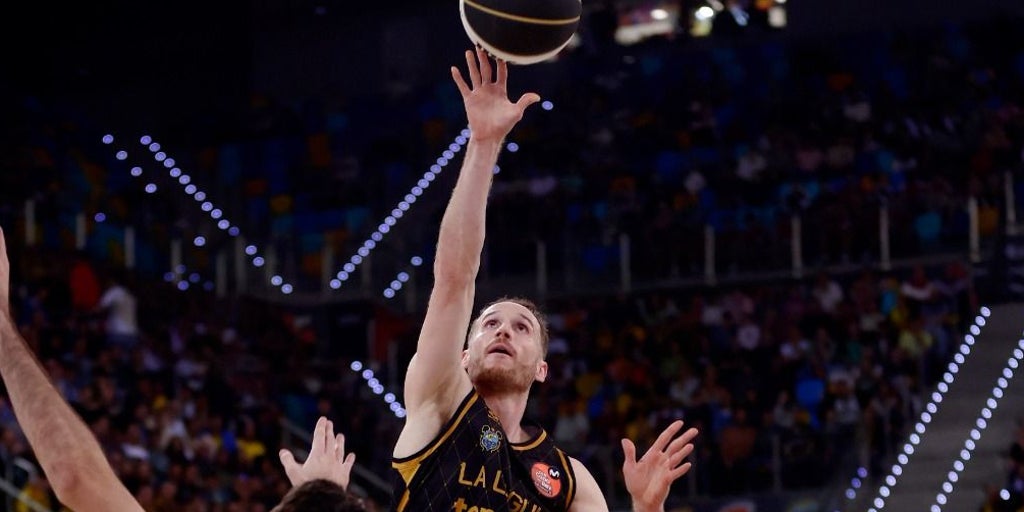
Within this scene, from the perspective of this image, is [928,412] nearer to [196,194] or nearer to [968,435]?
[968,435]

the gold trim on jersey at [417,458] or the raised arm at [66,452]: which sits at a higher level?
the raised arm at [66,452]

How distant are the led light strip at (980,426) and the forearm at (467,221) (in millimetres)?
10070

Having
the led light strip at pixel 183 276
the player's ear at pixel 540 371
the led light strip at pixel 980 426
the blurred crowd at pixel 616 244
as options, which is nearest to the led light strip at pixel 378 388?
the blurred crowd at pixel 616 244

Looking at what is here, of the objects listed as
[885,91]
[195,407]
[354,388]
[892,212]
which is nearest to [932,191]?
[892,212]

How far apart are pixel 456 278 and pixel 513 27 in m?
0.92

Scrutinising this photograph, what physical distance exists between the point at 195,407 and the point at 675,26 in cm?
1033


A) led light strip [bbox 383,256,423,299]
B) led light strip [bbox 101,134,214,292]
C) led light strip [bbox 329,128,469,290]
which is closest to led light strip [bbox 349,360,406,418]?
led light strip [bbox 383,256,423,299]

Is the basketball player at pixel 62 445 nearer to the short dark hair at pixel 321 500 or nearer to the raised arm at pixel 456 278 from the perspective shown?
the short dark hair at pixel 321 500

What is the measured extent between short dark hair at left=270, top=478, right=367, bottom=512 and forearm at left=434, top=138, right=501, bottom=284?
1.71 meters

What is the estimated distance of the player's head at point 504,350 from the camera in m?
5.25

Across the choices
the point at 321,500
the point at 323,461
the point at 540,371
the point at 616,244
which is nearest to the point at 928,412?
the point at 616,244

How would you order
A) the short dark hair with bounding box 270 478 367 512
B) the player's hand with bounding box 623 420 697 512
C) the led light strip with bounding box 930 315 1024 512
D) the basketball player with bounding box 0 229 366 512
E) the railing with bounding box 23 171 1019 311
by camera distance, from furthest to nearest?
1. the railing with bounding box 23 171 1019 311
2. the led light strip with bounding box 930 315 1024 512
3. the player's hand with bounding box 623 420 697 512
4. the basketball player with bounding box 0 229 366 512
5. the short dark hair with bounding box 270 478 367 512

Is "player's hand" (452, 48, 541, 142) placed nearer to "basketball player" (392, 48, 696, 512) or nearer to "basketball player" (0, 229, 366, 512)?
"basketball player" (392, 48, 696, 512)

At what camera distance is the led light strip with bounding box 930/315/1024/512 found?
14.7 meters
